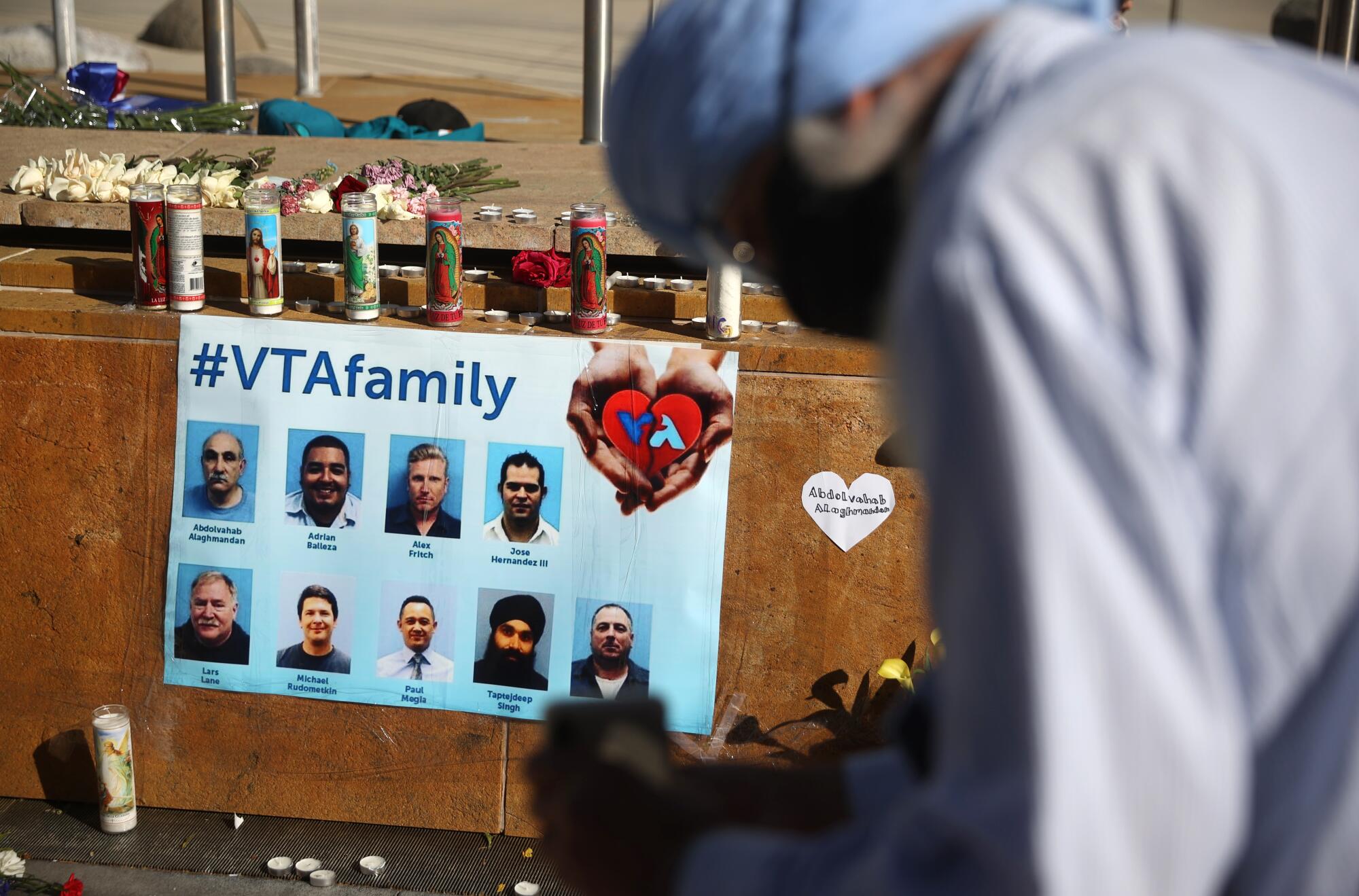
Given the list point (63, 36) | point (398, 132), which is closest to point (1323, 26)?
point (398, 132)

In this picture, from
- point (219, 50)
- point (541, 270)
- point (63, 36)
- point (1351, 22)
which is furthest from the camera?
point (63, 36)

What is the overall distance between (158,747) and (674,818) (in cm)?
265

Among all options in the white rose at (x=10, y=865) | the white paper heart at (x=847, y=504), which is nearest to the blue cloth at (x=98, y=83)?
the white rose at (x=10, y=865)

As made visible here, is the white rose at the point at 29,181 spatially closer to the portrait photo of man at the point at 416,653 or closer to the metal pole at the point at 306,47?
the portrait photo of man at the point at 416,653

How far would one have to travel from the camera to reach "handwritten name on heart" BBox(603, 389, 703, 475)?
9.72ft

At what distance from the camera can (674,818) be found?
2.85 ft

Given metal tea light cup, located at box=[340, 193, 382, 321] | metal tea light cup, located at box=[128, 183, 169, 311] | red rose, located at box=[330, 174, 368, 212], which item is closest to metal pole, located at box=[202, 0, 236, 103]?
red rose, located at box=[330, 174, 368, 212]

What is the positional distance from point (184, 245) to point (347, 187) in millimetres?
588

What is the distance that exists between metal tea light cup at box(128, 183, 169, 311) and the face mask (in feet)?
8.35

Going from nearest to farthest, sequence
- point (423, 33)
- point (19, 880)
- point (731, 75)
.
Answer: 1. point (731, 75)
2. point (19, 880)
3. point (423, 33)

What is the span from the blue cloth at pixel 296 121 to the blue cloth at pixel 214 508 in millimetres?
2492

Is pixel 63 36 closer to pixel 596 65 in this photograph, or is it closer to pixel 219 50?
pixel 219 50

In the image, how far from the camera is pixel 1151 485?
60 centimetres

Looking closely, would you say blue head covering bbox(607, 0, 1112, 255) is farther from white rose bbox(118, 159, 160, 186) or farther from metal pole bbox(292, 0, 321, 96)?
metal pole bbox(292, 0, 321, 96)
